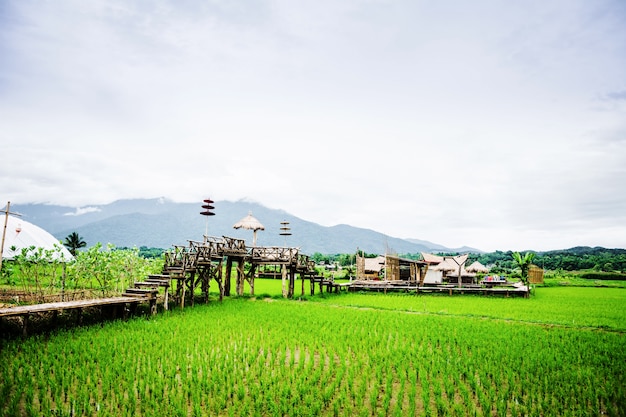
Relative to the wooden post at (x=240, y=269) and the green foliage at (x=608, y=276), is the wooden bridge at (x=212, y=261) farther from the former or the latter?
the green foliage at (x=608, y=276)

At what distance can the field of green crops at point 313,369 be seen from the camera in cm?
810

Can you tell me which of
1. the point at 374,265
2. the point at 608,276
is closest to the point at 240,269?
the point at 374,265

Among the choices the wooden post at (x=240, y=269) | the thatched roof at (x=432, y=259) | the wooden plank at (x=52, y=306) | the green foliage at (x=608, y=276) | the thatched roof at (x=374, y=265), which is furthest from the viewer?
the green foliage at (x=608, y=276)

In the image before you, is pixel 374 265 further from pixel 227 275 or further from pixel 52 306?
pixel 52 306

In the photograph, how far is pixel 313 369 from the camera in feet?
35.0

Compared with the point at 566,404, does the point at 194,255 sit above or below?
above

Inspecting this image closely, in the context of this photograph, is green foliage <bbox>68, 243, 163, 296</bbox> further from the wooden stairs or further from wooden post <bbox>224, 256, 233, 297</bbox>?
wooden post <bbox>224, 256, 233, 297</bbox>

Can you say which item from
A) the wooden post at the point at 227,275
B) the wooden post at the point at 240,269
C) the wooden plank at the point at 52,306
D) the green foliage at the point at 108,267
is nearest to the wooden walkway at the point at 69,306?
the wooden plank at the point at 52,306

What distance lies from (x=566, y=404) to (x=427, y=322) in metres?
9.25

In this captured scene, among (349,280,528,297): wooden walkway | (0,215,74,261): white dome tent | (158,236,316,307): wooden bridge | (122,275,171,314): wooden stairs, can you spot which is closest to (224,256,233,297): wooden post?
(158,236,316,307): wooden bridge

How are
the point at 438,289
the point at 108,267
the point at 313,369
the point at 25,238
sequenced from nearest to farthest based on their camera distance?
the point at 313,369, the point at 108,267, the point at 438,289, the point at 25,238

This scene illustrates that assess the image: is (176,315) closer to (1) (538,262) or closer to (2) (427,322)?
(2) (427,322)

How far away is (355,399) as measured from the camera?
873 cm

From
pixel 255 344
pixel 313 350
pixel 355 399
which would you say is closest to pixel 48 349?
pixel 255 344
